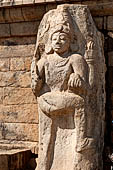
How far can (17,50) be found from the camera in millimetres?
4816

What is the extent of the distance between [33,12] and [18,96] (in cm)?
150

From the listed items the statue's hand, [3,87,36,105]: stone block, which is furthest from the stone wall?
the statue's hand

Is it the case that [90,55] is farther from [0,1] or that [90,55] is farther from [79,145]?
[0,1]

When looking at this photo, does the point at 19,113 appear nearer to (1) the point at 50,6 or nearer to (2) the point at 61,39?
(2) the point at 61,39

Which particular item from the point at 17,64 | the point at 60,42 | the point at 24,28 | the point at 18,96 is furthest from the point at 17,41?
the point at 60,42

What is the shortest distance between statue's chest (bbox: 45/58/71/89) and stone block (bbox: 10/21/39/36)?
41.6 inches

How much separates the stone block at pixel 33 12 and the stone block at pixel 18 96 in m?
1.28

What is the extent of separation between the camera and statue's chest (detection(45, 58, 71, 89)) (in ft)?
12.4

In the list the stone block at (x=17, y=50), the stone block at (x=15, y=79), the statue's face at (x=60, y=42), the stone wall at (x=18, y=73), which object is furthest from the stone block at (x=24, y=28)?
the statue's face at (x=60, y=42)

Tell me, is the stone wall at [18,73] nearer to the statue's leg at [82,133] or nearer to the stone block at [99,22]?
the stone block at [99,22]

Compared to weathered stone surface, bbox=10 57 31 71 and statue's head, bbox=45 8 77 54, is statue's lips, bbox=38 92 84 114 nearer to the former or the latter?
statue's head, bbox=45 8 77 54

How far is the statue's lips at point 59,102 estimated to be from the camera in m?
3.73

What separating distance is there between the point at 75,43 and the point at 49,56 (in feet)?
1.42

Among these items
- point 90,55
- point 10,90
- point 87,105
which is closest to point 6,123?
point 10,90
